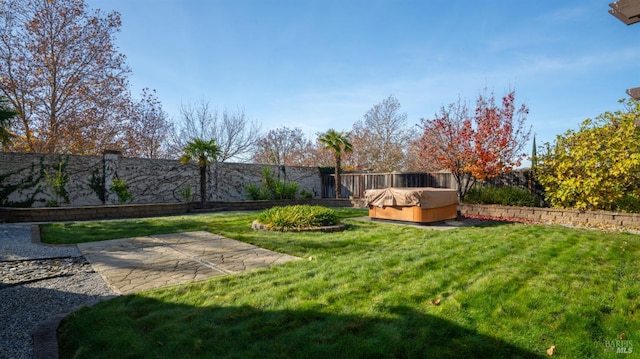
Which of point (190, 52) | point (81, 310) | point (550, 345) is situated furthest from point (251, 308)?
point (190, 52)

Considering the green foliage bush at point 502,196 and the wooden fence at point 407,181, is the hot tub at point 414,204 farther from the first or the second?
the wooden fence at point 407,181

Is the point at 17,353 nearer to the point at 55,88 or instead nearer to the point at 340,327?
the point at 340,327

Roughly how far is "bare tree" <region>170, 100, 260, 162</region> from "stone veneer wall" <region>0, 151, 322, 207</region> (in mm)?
7640

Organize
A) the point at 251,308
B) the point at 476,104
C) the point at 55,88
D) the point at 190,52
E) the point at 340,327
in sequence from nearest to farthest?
1. the point at 340,327
2. the point at 251,308
3. the point at 476,104
4. the point at 190,52
5. the point at 55,88

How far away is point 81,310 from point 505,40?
390 inches

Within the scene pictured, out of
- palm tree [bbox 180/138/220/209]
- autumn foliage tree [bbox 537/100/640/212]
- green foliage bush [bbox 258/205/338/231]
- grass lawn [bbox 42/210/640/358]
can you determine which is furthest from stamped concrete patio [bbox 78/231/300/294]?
autumn foliage tree [bbox 537/100/640/212]

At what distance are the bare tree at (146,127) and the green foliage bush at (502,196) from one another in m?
17.3

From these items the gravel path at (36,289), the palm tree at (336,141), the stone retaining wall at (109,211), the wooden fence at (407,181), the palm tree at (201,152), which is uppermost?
the palm tree at (336,141)

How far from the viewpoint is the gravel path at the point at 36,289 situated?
2479 millimetres

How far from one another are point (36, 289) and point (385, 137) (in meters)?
22.5

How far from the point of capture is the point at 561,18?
21.1 ft

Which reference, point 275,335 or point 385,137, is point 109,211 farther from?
point 385,137

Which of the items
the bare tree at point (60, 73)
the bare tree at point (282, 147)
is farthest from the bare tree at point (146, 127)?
the bare tree at point (282, 147)

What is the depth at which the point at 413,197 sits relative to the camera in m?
7.89
